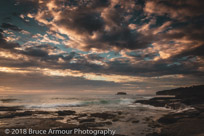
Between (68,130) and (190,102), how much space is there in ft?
150

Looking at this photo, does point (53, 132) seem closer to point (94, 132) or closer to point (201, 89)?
point (94, 132)

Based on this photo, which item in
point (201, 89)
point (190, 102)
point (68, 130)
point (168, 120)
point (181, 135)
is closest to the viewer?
point (181, 135)

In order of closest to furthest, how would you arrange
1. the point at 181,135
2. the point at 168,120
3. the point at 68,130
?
the point at 181,135 < the point at 68,130 < the point at 168,120

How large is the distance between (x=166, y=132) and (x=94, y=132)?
8111 mm

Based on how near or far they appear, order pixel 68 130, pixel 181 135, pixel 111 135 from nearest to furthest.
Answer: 1. pixel 181 135
2. pixel 111 135
3. pixel 68 130

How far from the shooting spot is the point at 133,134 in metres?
14.1

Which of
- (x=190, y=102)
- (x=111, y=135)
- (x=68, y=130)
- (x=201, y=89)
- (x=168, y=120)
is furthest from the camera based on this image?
(x=201, y=89)

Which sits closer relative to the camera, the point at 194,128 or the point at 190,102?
the point at 194,128

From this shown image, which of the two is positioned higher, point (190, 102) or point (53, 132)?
point (53, 132)

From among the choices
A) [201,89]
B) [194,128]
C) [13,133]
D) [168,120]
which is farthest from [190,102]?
[201,89]

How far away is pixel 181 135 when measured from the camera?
1245 centimetres

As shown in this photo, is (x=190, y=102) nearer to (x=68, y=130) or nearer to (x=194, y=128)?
(x=194, y=128)

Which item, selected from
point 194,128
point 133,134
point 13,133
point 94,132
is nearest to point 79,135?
point 94,132

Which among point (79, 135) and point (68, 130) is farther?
point (68, 130)
